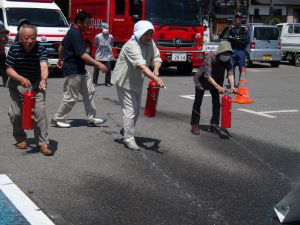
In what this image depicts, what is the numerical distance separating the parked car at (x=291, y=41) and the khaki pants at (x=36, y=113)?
57.1 feet

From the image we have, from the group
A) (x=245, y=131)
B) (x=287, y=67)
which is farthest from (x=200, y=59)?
(x=245, y=131)

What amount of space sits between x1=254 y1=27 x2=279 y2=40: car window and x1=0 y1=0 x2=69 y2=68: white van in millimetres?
8875

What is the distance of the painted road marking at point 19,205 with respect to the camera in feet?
14.6

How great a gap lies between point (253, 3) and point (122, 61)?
186ft

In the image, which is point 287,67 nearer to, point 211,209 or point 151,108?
point 151,108

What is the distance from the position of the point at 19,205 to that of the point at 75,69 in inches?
141

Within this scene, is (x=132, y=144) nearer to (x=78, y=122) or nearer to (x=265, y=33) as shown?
(x=78, y=122)

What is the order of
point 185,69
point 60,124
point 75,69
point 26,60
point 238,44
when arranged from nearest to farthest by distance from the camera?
point 26,60 < point 75,69 < point 60,124 < point 238,44 < point 185,69

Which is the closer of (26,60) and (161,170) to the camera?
(161,170)

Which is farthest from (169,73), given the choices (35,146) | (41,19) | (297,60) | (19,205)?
(19,205)

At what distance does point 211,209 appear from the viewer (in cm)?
480

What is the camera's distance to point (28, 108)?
20.6ft

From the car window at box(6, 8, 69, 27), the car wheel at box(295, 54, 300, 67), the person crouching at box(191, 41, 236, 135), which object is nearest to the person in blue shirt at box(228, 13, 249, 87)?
the car window at box(6, 8, 69, 27)

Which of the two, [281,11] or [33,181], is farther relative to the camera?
[281,11]
